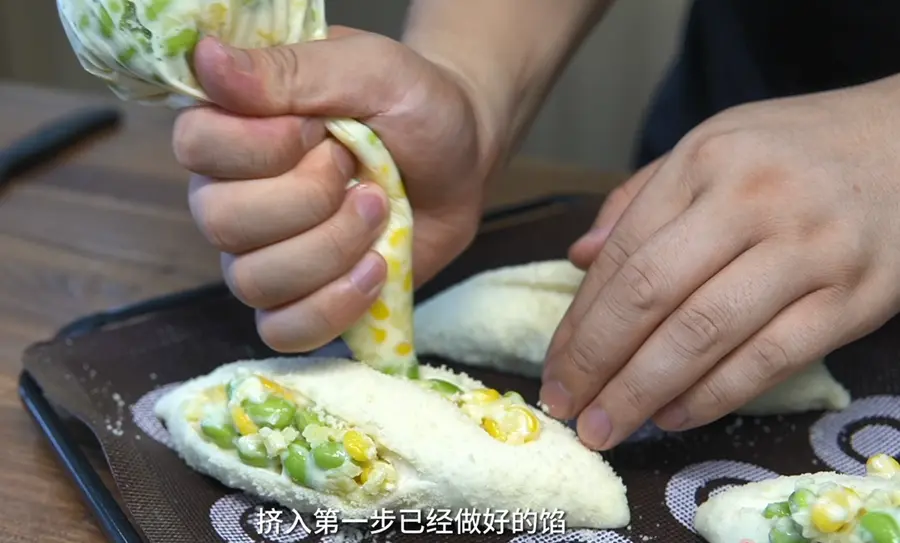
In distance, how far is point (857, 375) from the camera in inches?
30.3

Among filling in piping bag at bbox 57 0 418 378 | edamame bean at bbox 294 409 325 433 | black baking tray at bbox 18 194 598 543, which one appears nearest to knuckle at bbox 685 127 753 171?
filling in piping bag at bbox 57 0 418 378

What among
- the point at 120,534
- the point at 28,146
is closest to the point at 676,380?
the point at 120,534

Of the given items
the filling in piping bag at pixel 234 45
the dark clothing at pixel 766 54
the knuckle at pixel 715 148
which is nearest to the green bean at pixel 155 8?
the filling in piping bag at pixel 234 45

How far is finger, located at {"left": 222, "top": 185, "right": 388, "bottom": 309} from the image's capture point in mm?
646

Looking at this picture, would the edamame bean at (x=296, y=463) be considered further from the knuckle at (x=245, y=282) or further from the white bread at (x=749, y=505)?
the white bread at (x=749, y=505)

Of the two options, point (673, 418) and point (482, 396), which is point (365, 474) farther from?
point (673, 418)

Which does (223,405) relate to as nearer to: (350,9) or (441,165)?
(441,165)

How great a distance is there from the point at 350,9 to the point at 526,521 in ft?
4.87

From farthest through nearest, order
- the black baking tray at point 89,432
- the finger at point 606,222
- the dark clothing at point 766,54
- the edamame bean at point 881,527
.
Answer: the dark clothing at point 766,54
the finger at point 606,222
the black baking tray at point 89,432
the edamame bean at point 881,527

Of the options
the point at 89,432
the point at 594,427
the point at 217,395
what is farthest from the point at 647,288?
the point at 89,432

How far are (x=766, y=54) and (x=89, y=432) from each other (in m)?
0.77

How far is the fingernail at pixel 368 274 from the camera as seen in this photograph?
67 centimetres

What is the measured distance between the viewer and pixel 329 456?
608 mm

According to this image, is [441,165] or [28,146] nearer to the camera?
[441,165]
